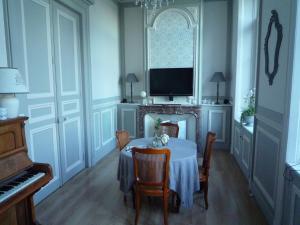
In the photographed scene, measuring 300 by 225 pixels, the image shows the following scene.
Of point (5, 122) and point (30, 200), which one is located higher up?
point (5, 122)

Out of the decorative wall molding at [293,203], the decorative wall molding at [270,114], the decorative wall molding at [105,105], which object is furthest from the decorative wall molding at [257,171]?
the decorative wall molding at [105,105]

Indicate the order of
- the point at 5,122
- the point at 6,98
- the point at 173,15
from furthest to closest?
the point at 173,15 < the point at 6,98 < the point at 5,122

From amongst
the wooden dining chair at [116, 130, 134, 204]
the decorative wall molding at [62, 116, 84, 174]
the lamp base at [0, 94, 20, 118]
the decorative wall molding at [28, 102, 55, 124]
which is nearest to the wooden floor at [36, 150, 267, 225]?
the decorative wall molding at [62, 116, 84, 174]

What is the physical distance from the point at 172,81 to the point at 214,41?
125 centimetres

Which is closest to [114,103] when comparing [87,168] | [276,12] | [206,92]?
[87,168]

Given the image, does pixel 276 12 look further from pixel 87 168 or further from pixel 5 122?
pixel 87 168

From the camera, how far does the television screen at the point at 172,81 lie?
485 cm

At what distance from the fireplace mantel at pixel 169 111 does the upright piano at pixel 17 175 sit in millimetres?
3115

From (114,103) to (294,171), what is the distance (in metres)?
3.87

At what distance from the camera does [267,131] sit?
240cm

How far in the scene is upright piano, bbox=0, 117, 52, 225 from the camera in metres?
1.68

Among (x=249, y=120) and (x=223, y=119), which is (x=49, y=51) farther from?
(x=223, y=119)

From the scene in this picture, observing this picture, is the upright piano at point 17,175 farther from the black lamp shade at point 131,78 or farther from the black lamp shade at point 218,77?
the black lamp shade at point 218,77

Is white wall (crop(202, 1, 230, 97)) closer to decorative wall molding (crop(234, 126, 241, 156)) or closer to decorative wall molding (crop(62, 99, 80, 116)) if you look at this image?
decorative wall molding (crop(234, 126, 241, 156))
